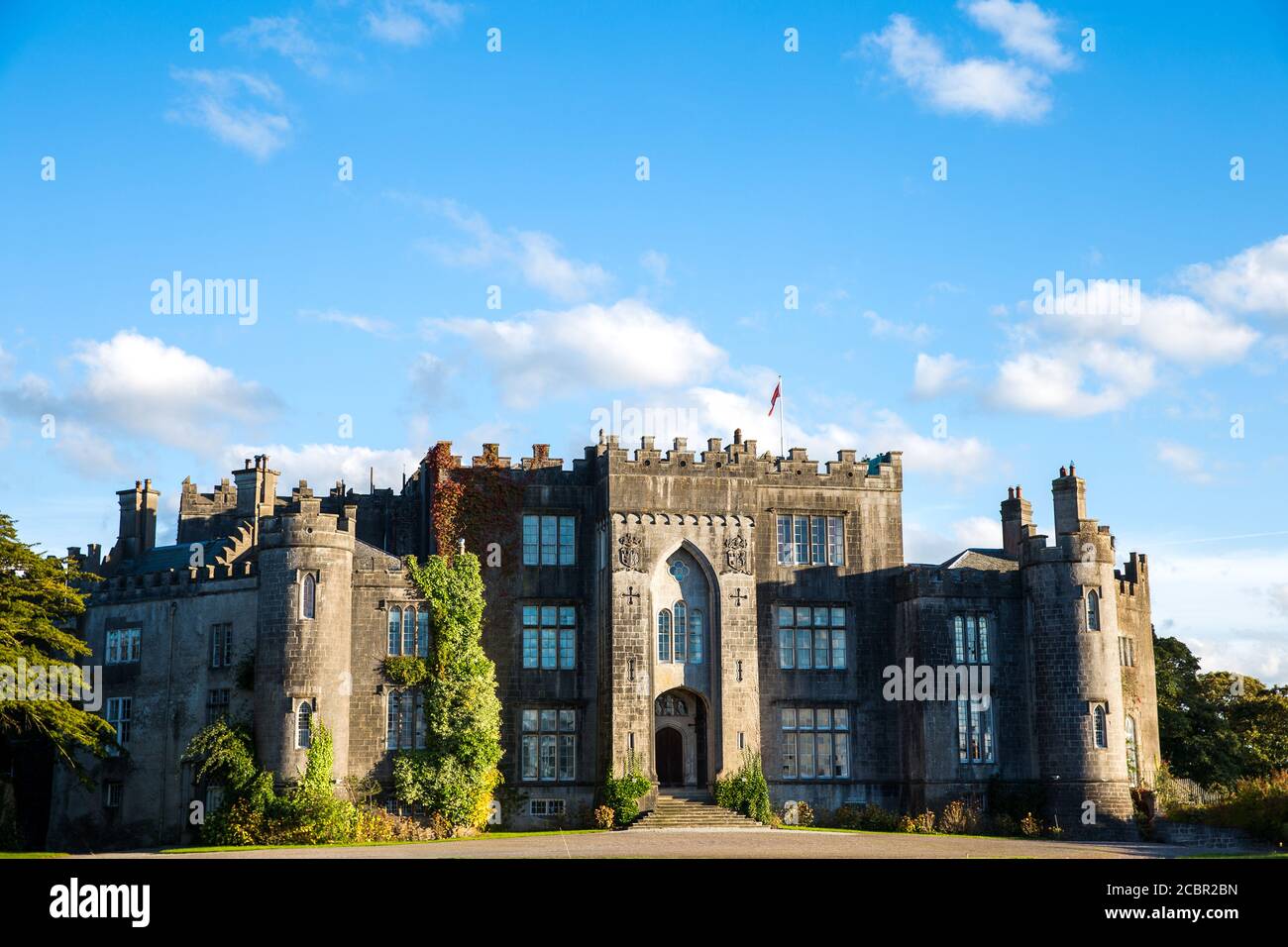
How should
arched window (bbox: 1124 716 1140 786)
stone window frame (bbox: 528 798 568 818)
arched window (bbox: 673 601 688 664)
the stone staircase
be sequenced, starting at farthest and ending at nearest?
arched window (bbox: 1124 716 1140 786) < arched window (bbox: 673 601 688 664) < stone window frame (bbox: 528 798 568 818) < the stone staircase

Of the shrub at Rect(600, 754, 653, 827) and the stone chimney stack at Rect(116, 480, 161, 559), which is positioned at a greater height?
the stone chimney stack at Rect(116, 480, 161, 559)

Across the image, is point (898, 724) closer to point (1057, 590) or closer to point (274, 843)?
point (1057, 590)

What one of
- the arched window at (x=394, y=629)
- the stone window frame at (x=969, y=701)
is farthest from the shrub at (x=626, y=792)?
the stone window frame at (x=969, y=701)

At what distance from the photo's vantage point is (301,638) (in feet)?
139

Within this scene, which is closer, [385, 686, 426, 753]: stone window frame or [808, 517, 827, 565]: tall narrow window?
[385, 686, 426, 753]: stone window frame

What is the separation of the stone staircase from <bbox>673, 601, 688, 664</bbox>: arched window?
14.3 ft

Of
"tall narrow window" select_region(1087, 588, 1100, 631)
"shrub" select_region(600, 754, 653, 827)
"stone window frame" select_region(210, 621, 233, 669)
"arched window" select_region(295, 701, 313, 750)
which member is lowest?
"shrub" select_region(600, 754, 653, 827)

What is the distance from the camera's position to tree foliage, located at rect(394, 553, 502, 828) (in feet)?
142

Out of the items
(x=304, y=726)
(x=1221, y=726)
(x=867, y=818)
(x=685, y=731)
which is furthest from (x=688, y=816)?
(x=1221, y=726)

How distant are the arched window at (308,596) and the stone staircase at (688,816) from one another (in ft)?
37.1

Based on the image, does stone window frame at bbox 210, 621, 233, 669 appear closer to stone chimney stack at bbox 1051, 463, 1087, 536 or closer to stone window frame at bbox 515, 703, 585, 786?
stone window frame at bbox 515, 703, 585, 786

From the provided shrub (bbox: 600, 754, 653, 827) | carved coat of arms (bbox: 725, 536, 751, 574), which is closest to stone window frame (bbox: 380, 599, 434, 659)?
shrub (bbox: 600, 754, 653, 827)

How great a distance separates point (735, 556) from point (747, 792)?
24.2ft
